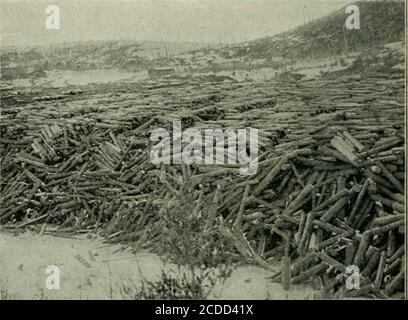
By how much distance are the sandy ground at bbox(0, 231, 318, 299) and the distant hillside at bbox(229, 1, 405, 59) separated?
3.26 meters

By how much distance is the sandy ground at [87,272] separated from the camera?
6879 mm

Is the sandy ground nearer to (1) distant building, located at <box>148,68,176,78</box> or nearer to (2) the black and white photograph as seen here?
(2) the black and white photograph

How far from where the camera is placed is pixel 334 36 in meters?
7.62

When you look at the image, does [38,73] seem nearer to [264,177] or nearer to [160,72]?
[160,72]

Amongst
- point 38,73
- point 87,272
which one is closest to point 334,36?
point 38,73

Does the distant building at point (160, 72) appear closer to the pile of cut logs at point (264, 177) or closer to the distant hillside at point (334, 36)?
the pile of cut logs at point (264, 177)

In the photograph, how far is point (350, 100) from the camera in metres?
7.41

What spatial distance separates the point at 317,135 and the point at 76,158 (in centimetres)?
396

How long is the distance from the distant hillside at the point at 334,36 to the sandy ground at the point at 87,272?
3.26 m

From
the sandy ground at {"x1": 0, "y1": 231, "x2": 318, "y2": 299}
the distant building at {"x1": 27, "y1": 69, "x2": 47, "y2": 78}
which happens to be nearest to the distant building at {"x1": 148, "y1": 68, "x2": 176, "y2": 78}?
the distant building at {"x1": 27, "y1": 69, "x2": 47, "y2": 78}

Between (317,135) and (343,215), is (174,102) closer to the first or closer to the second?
(317,135)

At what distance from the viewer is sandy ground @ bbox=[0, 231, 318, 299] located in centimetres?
688

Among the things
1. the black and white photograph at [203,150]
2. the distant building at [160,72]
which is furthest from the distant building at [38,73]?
the distant building at [160,72]

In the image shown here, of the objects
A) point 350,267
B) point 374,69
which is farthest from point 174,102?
point 350,267
